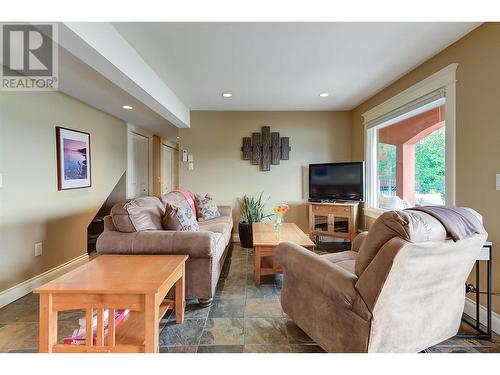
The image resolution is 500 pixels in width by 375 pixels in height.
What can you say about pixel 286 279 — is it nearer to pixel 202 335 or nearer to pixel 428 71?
pixel 202 335

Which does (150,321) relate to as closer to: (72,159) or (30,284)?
(30,284)

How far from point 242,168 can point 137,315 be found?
2.99 metres

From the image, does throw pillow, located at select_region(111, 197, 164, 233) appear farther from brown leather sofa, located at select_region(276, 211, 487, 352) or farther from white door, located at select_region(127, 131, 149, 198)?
white door, located at select_region(127, 131, 149, 198)

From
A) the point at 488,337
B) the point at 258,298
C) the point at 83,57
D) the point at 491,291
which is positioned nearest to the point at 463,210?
the point at 491,291

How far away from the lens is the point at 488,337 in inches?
65.9

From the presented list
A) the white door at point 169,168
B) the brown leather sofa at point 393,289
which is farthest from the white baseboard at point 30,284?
the white door at point 169,168

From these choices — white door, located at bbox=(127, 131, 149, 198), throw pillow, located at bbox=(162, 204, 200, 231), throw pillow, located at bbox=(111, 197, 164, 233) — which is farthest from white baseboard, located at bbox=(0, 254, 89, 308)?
white door, located at bbox=(127, 131, 149, 198)

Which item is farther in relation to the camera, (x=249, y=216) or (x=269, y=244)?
(x=249, y=216)

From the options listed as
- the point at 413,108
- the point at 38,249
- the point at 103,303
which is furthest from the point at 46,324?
the point at 413,108

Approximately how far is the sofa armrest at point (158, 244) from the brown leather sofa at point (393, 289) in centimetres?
84

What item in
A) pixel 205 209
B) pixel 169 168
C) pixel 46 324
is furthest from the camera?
pixel 169 168

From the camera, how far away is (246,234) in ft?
12.8

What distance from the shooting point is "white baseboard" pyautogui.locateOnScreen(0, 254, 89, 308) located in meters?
2.18

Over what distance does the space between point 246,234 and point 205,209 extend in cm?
78
